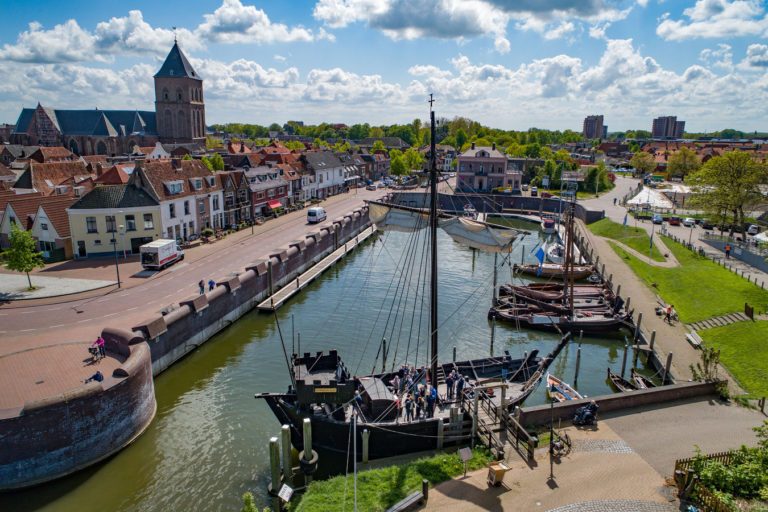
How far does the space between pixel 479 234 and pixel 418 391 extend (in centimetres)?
911

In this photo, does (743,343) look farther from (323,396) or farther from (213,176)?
(213,176)

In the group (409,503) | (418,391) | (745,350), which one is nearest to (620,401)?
(418,391)

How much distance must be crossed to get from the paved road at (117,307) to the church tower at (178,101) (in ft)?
242

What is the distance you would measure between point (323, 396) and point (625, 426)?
13.2 m

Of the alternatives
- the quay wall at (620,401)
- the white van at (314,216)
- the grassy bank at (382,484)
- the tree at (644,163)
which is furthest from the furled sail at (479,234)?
the tree at (644,163)

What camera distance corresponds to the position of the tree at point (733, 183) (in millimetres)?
56875

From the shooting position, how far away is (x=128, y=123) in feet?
404

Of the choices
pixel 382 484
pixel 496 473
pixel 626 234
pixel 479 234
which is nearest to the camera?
pixel 496 473

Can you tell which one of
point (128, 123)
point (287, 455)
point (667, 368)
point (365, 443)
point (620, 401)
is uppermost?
point (128, 123)

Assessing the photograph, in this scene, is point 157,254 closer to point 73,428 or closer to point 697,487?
point 73,428

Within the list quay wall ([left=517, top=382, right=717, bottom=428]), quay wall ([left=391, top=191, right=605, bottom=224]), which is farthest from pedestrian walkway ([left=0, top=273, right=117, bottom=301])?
quay wall ([left=391, top=191, right=605, bottom=224])

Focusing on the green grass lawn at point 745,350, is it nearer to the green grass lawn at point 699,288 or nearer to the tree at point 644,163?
the green grass lawn at point 699,288

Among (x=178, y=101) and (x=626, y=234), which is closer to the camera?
(x=626, y=234)

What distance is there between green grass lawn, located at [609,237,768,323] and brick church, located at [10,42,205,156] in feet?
332
